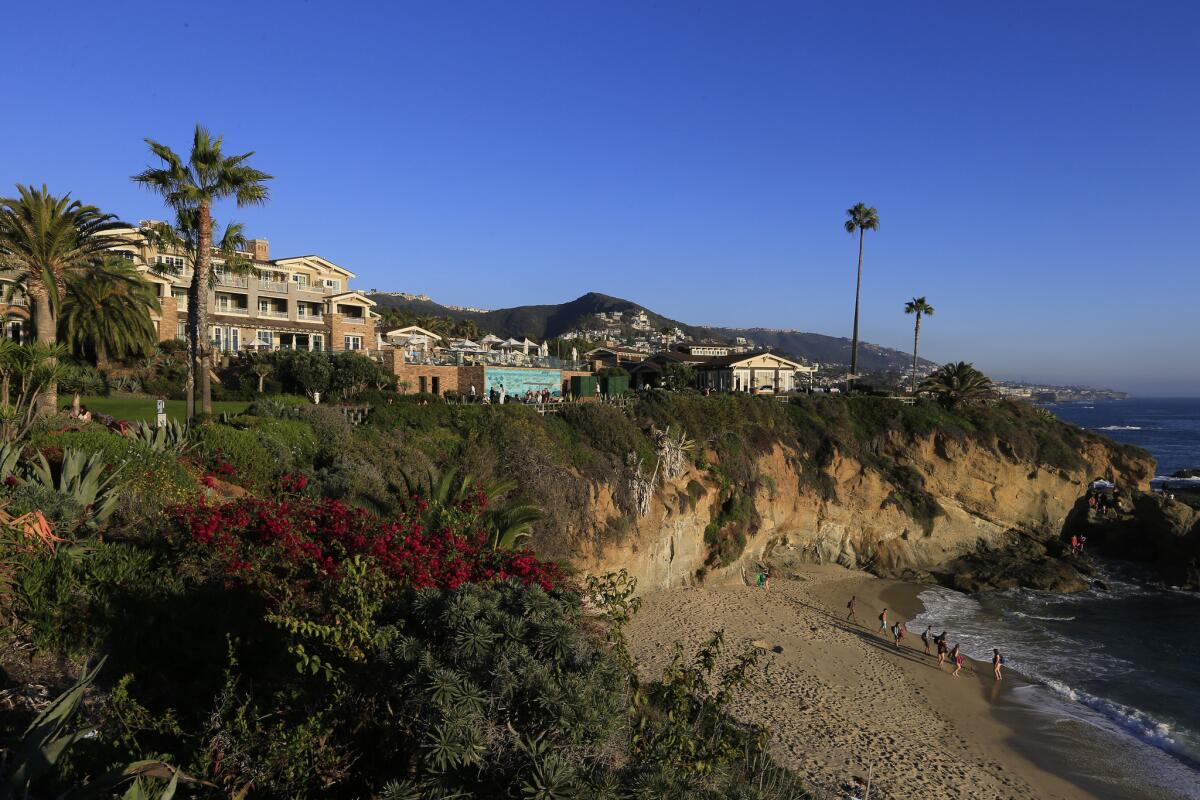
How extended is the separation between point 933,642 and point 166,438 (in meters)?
25.5

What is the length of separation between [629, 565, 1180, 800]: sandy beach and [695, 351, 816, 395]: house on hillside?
26.5m

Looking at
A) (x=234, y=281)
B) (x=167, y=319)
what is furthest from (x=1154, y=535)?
(x=167, y=319)

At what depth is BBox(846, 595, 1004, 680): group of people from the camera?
22828 mm

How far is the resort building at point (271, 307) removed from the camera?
42688 mm

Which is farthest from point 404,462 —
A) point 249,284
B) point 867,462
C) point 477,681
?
point 249,284

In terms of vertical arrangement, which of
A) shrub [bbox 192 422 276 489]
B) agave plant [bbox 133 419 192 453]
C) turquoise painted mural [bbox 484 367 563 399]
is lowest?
shrub [bbox 192 422 276 489]

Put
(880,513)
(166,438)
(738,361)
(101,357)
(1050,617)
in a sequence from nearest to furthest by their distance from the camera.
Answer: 1. (166,438)
2. (1050,617)
3. (101,357)
4. (880,513)
5. (738,361)

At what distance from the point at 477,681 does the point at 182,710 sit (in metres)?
4.43

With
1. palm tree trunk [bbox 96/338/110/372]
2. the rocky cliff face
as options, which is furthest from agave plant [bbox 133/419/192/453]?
palm tree trunk [bbox 96/338/110/372]

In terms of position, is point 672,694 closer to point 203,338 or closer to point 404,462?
point 404,462

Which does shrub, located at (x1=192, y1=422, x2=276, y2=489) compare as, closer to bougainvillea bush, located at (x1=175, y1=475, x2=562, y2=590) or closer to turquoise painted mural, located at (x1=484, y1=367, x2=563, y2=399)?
bougainvillea bush, located at (x1=175, y1=475, x2=562, y2=590)

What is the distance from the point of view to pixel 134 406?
26156 millimetres

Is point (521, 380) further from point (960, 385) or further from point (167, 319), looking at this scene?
point (960, 385)

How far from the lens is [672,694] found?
313 inches
